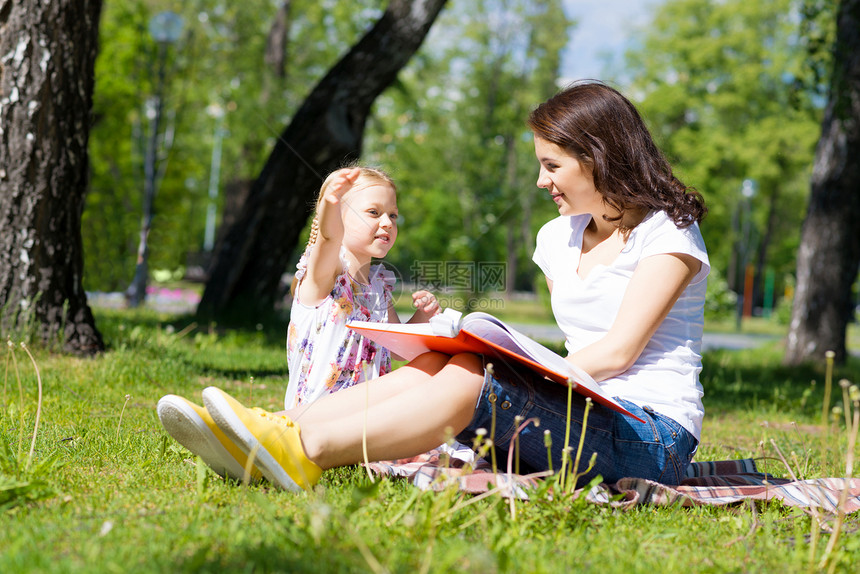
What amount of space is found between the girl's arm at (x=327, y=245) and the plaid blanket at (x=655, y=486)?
733mm

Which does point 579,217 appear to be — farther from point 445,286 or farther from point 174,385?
point 445,286

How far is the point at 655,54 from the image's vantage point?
28125 mm

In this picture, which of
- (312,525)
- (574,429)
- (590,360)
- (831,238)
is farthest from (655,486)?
(831,238)

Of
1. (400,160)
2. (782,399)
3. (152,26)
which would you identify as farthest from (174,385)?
(400,160)

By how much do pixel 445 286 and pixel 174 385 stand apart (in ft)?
8.16

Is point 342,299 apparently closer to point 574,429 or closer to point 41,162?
point 574,429

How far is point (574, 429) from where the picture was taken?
233cm

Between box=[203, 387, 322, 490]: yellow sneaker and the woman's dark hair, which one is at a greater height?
the woman's dark hair

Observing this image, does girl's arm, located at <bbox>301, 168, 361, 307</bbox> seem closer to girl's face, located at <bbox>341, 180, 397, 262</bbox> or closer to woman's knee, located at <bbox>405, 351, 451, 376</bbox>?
girl's face, located at <bbox>341, 180, 397, 262</bbox>

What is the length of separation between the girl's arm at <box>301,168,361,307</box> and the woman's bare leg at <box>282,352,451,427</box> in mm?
645

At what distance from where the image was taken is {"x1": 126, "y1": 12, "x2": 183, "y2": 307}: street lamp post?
10.5m

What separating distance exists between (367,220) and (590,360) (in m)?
1.09

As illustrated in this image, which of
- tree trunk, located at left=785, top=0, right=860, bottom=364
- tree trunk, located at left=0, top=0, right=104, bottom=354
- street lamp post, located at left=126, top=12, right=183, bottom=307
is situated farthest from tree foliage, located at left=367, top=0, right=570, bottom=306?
tree trunk, located at left=0, top=0, right=104, bottom=354

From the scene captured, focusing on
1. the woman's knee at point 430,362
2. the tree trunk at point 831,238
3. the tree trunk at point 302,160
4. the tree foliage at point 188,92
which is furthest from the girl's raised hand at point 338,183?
the tree foliage at point 188,92
